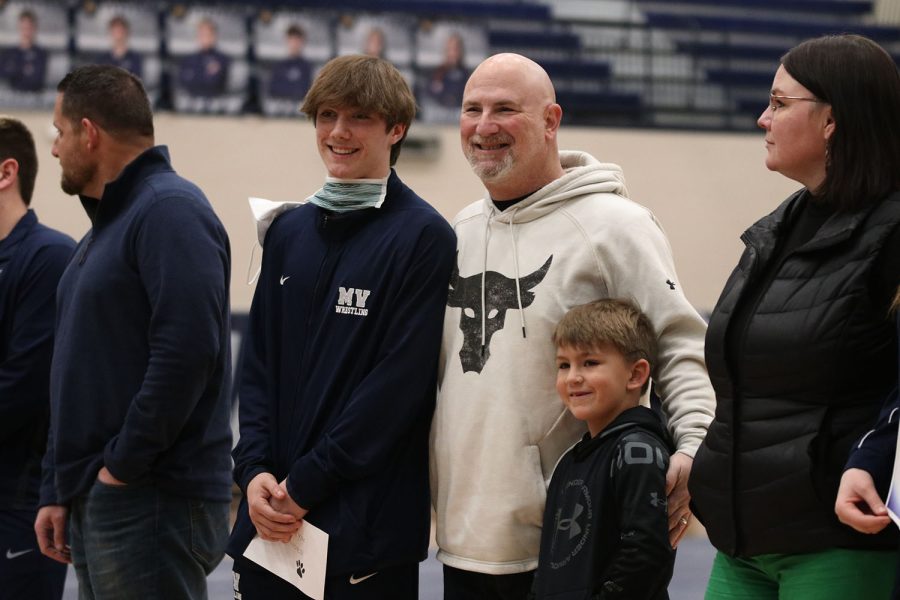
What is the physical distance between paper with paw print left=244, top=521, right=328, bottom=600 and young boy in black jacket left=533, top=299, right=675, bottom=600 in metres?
0.41

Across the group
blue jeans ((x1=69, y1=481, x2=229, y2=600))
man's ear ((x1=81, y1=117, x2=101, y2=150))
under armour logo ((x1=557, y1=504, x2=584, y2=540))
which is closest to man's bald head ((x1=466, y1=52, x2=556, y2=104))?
under armour logo ((x1=557, y1=504, x2=584, y2=540))

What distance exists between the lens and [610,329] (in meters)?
2.05

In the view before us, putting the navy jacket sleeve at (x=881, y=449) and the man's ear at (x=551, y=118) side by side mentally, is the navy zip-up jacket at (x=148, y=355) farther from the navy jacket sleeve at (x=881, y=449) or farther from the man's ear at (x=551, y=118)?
the navy jacket sleeve at (x=881, y=449)

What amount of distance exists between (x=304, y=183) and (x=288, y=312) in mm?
5933

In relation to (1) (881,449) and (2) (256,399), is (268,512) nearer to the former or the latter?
(2) (256,399)

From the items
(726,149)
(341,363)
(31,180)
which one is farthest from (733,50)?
(341,363)

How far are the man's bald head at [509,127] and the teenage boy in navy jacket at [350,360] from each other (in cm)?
15

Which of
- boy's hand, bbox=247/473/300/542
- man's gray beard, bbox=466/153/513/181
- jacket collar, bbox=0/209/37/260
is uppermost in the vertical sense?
man's gray beard, bbox=466/153/513/181

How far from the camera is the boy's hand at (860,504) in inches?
64.0

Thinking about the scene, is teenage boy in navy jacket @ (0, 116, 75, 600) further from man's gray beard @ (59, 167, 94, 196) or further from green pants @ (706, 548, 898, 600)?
green pants @ (706, 548, 898, 600)

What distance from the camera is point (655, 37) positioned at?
32.6 feet

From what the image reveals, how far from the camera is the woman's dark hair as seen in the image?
1.81 metres

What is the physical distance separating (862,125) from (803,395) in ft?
1.47

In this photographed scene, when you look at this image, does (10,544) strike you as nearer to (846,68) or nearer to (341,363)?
(341,363)
